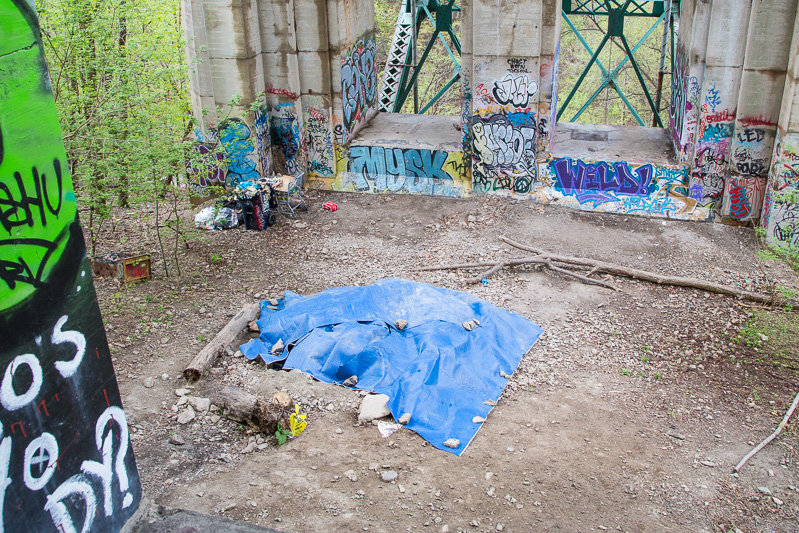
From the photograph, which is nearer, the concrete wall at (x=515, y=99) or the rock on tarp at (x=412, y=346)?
the rock on tarp at (x=412, y=346)

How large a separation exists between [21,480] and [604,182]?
12.1 m

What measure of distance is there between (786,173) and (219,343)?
32.3 feet

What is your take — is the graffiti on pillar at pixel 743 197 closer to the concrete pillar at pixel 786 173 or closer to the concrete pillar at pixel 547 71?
the concrete pillar at pixel 786 173

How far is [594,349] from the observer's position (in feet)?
31.2

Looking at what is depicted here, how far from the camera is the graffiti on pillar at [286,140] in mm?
14688

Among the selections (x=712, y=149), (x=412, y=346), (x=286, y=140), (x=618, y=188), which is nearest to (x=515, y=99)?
(x=618, y=188)

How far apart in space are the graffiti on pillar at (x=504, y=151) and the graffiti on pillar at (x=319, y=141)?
3.12 meters

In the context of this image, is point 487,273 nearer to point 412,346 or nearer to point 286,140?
point 412,346

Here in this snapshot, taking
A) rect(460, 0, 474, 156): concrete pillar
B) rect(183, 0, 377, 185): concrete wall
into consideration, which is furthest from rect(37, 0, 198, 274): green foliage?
rect(460, 0, 474, 156): concrete pillar

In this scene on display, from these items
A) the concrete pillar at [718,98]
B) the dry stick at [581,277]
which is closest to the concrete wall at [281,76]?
the dry stick at [581,277]

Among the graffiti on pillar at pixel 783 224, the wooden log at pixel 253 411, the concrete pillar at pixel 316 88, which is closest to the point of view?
the wooden log at pixel 253 411

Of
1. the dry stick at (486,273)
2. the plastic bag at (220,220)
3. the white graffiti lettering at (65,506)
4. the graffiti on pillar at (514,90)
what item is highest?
the graffiti on pillar at (514,90)

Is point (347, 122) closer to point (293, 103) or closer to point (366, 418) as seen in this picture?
point (293, 103)

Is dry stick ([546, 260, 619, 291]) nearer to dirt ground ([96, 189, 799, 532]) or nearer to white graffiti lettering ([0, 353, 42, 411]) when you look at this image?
dirt ground ([96, 189, 799, 532])
